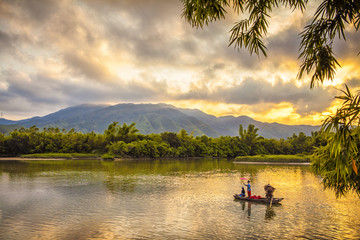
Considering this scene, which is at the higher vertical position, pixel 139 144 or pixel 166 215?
pixel 139 144

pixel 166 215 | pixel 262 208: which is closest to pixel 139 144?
pixel 262 208

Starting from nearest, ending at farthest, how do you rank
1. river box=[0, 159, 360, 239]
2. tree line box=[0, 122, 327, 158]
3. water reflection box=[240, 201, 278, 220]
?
river box=[0, 159, 360, 239] < water reflection box=[240, 201, 278, 220] < tree line box=[0, 122, 327, 158]

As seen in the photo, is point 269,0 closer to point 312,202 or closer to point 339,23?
point 339,23

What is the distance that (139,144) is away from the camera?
334 feet

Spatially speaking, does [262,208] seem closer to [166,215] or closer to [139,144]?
[166,215]

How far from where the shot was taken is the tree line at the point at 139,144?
9988 cm

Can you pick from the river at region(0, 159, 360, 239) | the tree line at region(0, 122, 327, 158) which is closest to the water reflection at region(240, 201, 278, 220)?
the river at region(0, 159, 360, 239)

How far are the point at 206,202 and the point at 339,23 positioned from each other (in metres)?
21.0

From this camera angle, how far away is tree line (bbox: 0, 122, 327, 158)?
328ft

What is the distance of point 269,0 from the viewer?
7.14 meters

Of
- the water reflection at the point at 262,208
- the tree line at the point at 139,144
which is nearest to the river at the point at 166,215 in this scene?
the water reflection at the point at 262,208

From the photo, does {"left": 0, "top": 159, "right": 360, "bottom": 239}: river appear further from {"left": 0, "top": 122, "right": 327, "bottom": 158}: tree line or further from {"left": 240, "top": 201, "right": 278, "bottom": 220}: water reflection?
{"left": 0, "top": 122, "right": 327, "bottom": 158}: tree line

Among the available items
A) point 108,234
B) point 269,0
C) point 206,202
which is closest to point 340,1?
point 269,0

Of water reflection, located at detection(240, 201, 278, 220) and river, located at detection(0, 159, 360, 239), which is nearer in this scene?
river, located at detection(0, 159, 360, 239)
